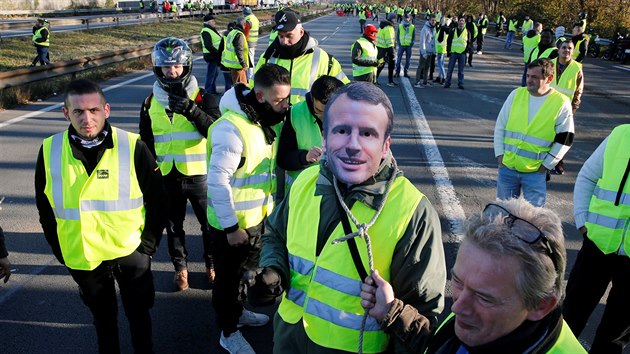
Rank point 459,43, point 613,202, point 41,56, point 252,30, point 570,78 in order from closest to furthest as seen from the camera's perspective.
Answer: point 613,202
point 570,78
point 459,43
point 252,30
point 41,56

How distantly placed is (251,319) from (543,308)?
282 cm

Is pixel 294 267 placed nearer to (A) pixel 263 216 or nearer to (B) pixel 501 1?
(A) pixel 263 216

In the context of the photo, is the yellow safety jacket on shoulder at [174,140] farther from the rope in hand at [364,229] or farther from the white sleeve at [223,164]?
the rope in hand at [364,229]

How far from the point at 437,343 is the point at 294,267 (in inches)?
29.1

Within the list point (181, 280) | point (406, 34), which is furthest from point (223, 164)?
point (406, 34)

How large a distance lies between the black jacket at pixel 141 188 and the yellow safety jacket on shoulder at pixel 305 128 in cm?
101

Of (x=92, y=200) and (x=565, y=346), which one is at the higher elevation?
(x=565, y=346)

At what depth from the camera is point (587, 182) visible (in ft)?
10.8

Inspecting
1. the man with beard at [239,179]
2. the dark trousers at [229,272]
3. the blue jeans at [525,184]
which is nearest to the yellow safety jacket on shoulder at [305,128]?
the man with beard at [239,179]

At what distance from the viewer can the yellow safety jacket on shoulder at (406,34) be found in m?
15.6

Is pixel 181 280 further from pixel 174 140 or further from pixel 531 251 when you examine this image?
pixel 531 251

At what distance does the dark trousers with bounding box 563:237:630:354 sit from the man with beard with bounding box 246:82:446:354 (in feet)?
5.67

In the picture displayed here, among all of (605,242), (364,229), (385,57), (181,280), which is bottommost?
(181,280)

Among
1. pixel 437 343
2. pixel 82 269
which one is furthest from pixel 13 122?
pixel 437 343
